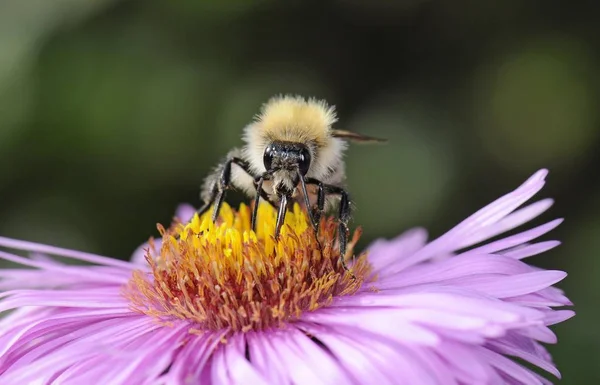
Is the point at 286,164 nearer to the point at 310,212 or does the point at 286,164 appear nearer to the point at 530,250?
the point at 310,212

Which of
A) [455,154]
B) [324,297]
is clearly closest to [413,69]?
[455,154]

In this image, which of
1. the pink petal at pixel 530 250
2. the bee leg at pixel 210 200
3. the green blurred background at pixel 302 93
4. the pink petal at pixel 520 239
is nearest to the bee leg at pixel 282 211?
the bee leg at pixel 210 200

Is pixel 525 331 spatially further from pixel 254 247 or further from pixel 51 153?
pixel 51 153

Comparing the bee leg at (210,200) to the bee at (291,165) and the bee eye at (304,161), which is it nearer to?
the bee at (291,165)

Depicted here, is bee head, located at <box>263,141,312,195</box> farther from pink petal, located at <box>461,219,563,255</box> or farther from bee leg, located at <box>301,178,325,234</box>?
pink petal, located at <box>461,219,563,255</box>

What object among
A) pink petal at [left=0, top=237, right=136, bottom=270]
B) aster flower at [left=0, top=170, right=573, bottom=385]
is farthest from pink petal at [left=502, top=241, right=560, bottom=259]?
pink petal at [left=0, top=237, right=136, bottom=270]

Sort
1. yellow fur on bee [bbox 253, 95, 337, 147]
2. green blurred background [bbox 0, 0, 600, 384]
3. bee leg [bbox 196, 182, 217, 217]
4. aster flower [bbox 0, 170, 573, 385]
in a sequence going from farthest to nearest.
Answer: green blurred background [bbox 0, 0, 600, 384]
bee leg [bbox 196, 182, 217, 217]
yellow fur on bee [bbox 253, 95, 337, 147]
aster flower [bbox 0, 170, 573, 385]
